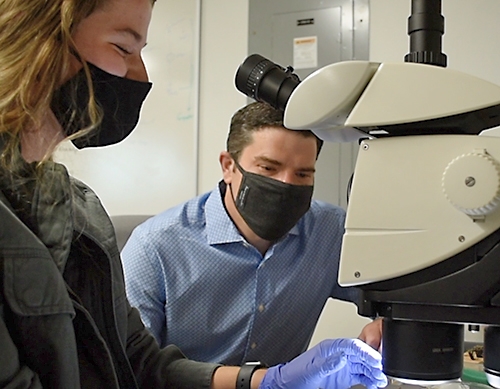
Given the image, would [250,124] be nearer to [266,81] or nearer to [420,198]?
[266,81]

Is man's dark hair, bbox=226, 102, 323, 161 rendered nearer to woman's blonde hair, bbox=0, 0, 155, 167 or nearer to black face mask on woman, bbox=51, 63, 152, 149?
black face mask on woman, bbox=51, 63, 152, 149

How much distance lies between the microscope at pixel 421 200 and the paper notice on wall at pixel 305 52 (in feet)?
5.70

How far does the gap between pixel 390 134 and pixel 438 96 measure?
6cm

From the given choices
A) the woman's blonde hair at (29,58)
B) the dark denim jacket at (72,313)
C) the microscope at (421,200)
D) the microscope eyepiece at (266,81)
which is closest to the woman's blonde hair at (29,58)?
the woman's blonde hair at (29,58)

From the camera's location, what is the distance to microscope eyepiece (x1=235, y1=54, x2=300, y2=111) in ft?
2.41

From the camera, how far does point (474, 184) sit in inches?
20.3

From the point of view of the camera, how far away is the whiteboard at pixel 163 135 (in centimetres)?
245

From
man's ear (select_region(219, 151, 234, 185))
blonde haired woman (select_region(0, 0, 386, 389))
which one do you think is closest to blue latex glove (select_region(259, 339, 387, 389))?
blonde haired woman (select_region(0, 0, 386, 389))

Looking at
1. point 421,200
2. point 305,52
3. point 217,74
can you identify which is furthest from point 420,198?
point 217,74

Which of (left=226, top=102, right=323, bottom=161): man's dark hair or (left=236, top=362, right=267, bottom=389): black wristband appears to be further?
(left=226, top=102, right=323, bottom=161): man's dark hair

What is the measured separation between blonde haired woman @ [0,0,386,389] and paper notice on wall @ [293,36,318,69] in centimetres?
148

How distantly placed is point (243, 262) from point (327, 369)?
20.3 inches

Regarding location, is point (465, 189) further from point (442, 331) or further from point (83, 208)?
point (83, 208)

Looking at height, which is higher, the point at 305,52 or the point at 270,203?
the point at 305,52
